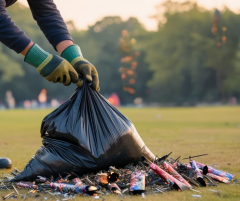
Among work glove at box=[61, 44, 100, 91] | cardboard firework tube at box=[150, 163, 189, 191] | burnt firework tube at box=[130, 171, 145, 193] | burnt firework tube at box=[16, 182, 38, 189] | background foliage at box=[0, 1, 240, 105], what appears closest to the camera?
burnt firework tube at box=[130, 171, 145, 193]

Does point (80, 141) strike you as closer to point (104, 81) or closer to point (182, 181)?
point (182, 181)

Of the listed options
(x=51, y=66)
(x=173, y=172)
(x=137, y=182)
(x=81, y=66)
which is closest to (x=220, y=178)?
(x=173, y=172)

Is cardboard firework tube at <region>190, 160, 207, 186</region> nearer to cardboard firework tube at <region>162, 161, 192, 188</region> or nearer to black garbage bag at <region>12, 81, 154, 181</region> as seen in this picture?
cardboard firework tube at <region>162, 161, 192, 188</region>

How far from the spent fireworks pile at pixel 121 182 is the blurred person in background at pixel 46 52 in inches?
33.8

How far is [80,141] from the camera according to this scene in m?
4.05

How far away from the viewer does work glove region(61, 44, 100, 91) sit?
4410 millimetres

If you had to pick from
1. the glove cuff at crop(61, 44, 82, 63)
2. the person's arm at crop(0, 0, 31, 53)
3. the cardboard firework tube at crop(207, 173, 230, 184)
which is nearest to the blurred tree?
the glove cuff at crop(61, 44, 82, 63)

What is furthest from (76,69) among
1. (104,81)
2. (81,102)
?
(104,81)

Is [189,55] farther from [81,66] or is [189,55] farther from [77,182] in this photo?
[77,182]

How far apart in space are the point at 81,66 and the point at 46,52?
1.16ft

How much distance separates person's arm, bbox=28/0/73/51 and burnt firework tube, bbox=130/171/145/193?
1539 millimetres

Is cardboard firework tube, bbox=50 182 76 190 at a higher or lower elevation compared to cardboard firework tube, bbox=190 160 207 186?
higher

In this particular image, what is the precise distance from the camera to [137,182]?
12.2 ft

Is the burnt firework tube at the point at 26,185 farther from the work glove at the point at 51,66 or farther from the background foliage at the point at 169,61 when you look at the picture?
the background foliage at the point at 169,61
